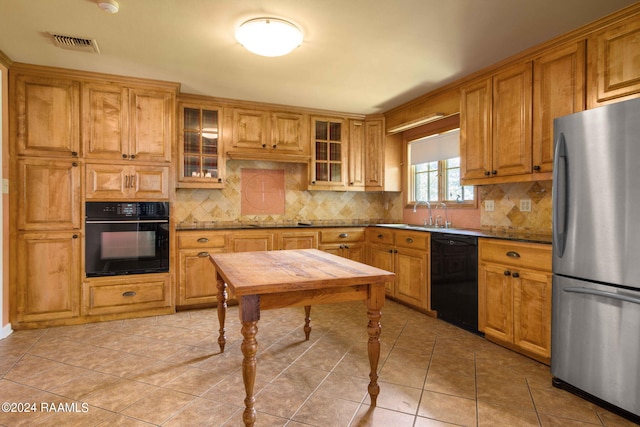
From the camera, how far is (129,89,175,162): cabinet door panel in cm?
350

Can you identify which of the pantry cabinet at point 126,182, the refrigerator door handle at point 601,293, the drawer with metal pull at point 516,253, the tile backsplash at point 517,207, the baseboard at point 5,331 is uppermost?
the pantry cabinet at point 126,182

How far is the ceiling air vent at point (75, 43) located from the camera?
103 inches

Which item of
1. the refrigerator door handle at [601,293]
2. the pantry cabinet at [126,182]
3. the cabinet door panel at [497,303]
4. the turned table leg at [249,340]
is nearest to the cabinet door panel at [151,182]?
the pantry cabinet at [126,182]

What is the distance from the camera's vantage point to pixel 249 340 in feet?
5.43

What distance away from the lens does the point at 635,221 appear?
70.9 inches

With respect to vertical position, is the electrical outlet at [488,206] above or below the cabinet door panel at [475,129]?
below

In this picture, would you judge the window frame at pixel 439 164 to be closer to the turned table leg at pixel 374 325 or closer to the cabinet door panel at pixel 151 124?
the turned table leg at pixel 374 325

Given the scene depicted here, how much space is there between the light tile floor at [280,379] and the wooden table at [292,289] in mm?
287

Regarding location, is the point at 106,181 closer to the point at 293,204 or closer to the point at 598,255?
the point at 293,204

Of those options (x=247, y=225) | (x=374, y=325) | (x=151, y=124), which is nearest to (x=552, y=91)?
(x=374, y=325)

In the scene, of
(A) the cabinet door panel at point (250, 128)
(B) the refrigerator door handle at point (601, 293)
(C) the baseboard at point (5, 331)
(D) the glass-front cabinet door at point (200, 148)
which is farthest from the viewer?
(A) the cabinet door panel at point (250, 128)

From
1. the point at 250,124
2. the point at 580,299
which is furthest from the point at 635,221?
the point at 250,124

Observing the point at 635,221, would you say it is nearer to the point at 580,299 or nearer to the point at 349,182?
the point at 580,299

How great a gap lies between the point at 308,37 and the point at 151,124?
195 centimetres
